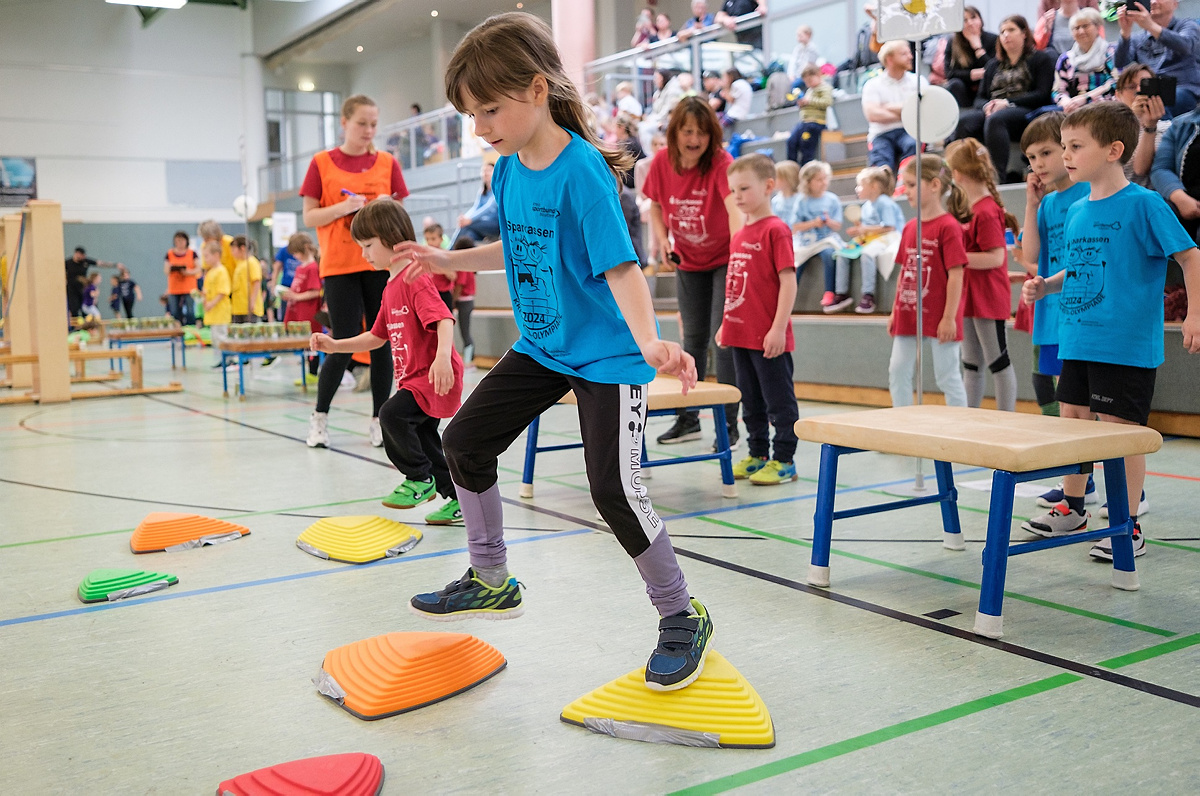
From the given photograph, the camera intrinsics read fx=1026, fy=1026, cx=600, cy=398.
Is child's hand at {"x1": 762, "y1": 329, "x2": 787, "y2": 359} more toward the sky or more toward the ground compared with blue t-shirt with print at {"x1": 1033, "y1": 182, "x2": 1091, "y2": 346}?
more toward the ground

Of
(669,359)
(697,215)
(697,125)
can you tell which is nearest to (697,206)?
(697,215)

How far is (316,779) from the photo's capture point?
1621 millimetres

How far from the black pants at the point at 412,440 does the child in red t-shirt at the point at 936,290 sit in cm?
207

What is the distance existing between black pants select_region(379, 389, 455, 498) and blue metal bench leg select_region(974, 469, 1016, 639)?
6.24 feet

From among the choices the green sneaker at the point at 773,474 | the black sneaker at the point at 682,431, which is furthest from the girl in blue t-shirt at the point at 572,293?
the black sneaker at the point at 682,431

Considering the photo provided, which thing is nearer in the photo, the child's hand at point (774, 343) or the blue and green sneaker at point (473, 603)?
the blue and green sneaker at point (473, 603)

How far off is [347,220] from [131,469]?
1596mm

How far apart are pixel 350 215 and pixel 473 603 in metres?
2.94

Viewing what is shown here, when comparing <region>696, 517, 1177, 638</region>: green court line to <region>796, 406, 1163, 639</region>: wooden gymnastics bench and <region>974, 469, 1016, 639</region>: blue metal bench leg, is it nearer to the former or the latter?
<region>796, 406, 1163, 639</region>: wooden gymnastics bench

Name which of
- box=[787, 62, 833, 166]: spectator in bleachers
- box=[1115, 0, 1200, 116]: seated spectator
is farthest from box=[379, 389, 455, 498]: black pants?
box=[787, 62, 833, 166]: spectator in bleachers

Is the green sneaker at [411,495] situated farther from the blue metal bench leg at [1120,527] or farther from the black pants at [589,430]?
the blue metal bench leg at [1120,527]

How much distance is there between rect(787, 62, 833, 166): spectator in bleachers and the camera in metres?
9.30

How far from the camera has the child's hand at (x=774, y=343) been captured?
399 centimetres

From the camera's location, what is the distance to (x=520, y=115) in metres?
1.99
